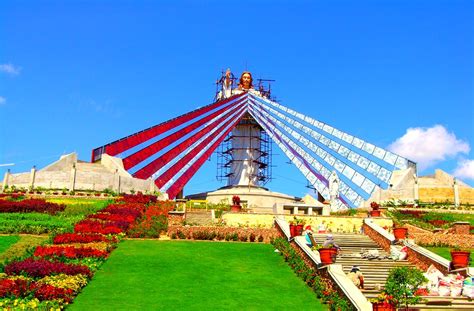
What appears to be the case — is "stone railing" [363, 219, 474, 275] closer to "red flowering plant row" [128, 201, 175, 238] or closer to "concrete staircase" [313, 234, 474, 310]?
"concrete staircase" [313, 234, 474, 310]

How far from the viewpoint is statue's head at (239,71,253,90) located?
53.2 m

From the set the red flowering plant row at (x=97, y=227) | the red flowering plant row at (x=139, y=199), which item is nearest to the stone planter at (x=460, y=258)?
the red flowering plant row at (x=97, y=227)

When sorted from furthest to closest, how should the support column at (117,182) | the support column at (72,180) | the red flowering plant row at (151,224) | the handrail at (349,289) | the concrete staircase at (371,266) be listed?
the support column at (117,182)
the support column at (72,180)
the red flowering plant row at (151,224)
the concrete staircase at (371,266)
the handrail at (349,289)

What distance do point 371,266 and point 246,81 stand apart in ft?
127

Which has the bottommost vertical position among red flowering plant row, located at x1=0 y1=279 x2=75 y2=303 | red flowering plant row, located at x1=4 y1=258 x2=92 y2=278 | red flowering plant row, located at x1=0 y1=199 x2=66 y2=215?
red flowering plant row, located at x1=0 y1=279 x2=75 y2=303

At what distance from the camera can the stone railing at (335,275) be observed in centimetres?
1193

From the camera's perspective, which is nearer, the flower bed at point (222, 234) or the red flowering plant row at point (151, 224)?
the red flowering plant row at point (151, 224)

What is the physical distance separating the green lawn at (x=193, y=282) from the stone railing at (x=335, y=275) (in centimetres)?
60

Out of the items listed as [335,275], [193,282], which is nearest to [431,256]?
[335,275]

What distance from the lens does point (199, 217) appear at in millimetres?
25016

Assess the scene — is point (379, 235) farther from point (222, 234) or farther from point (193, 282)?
point (193, 282)

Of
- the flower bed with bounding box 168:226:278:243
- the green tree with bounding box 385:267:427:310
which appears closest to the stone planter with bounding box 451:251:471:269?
the green tree with bounding box 385:267:427:310

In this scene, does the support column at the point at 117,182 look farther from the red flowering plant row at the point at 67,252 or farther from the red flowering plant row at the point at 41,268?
the red flowering plant row at the point at 41,268

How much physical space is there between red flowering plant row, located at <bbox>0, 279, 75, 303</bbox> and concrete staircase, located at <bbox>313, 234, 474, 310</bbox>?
7195mm
